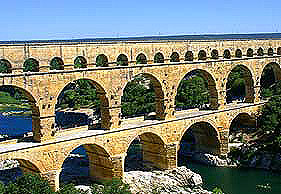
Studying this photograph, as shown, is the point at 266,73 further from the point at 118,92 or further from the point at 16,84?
the point at 16,84

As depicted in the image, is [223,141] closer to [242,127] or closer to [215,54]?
[242,127]

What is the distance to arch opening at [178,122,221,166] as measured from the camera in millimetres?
33375

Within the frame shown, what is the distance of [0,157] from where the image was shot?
2112 centimetres

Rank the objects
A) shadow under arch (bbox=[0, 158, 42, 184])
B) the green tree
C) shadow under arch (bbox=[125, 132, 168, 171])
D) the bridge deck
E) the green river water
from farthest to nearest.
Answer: shadow under arch (bbox=[125, 132, 168, 171]) → the green river water → shadow under arch (bbox=[0, 158, 42, 184]) → the bridge deck → the green tree

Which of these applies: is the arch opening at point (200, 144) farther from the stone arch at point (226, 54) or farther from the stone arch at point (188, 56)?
the stone arch at point (226, 54)

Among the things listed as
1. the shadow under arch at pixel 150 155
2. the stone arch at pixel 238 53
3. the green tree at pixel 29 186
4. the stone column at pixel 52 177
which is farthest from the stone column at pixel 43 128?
the stone arch at pixel 238 53

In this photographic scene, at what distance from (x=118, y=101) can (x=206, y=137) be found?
36.8ft

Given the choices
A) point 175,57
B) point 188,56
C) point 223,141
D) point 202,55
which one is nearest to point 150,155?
point 223,141

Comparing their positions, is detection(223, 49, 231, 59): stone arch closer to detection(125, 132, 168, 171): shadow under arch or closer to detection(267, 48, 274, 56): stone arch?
detection(267, 48, 274, 56): stone arch

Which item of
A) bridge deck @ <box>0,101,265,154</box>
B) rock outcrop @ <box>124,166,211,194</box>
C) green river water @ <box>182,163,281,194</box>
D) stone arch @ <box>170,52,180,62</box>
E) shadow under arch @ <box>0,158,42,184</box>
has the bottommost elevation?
green river water @ <box>182,163,281,194</box>

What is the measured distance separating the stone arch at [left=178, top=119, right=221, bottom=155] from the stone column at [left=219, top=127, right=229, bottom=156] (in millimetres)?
242

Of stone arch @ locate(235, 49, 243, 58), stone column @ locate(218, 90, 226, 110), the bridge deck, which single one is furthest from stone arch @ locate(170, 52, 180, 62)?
stone arch @ locate(235, 49, 243, 58)

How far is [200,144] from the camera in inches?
1384

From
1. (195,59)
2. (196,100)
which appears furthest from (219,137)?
(196,100)
